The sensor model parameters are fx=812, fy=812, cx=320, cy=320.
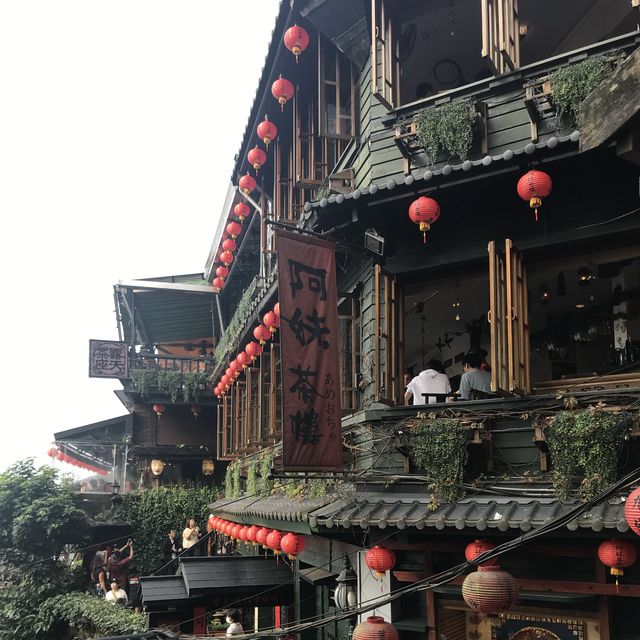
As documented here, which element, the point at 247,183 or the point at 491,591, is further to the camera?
the point at 247,183

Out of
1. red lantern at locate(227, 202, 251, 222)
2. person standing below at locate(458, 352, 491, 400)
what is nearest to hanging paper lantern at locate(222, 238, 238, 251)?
red lantern at locate(227, 202, 251, 222)

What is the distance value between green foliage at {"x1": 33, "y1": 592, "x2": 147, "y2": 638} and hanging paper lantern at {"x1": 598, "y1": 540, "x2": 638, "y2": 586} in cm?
1149

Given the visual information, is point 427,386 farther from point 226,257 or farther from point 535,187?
point 226,257

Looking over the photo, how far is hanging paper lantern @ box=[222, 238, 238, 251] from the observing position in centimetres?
2721

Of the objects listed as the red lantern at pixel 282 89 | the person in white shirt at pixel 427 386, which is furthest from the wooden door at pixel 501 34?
the red lantern at pixel 282 89

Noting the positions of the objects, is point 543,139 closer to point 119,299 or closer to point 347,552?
point 347,552

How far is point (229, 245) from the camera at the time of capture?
27.4 meters

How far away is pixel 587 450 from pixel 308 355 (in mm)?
3617

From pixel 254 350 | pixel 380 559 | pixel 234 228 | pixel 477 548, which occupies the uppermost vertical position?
pixel 234 228

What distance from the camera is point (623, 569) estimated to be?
883 cm

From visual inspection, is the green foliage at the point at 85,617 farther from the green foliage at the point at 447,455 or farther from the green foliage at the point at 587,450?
the green foliage at the point at 587,450

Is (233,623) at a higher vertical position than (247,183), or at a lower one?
lower

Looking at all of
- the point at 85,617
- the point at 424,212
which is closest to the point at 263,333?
the point at 424,212

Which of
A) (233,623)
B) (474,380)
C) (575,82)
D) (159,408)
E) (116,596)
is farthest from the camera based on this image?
(159,408)
